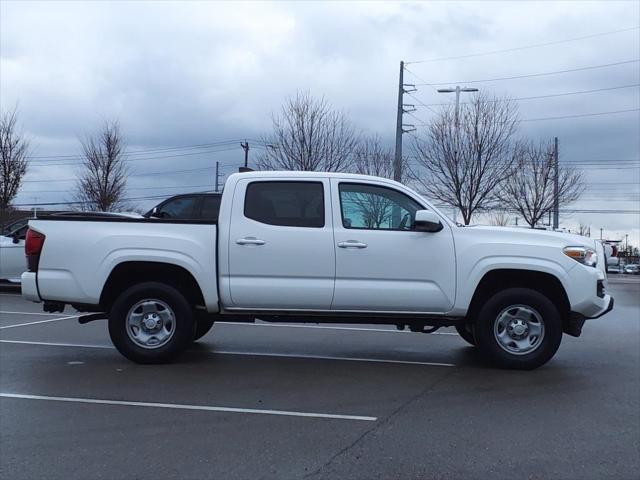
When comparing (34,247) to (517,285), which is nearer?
(34,247)

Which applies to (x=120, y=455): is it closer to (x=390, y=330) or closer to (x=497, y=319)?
(x=497, y=319)

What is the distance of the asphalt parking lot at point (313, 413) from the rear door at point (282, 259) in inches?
33.1

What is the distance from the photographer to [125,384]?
6.50m

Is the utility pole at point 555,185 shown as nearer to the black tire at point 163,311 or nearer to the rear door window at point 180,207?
the rear door window at point 180,207

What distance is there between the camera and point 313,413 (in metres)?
5.57

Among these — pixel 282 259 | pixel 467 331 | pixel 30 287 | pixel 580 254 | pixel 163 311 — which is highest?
pixel 580 254

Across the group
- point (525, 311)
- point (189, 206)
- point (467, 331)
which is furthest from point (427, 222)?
point (189, 206)

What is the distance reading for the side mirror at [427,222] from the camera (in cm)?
681

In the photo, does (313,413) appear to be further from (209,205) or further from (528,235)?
(209,205)

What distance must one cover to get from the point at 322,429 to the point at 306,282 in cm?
210

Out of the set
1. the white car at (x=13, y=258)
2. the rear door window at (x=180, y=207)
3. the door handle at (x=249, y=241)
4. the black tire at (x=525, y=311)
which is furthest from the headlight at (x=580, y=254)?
the white car at (x=13, y=258)

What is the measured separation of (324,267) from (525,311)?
2.22 meters

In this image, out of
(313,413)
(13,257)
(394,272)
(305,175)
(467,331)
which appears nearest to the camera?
(313,413)

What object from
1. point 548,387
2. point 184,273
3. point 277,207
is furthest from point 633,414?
point 184,273
